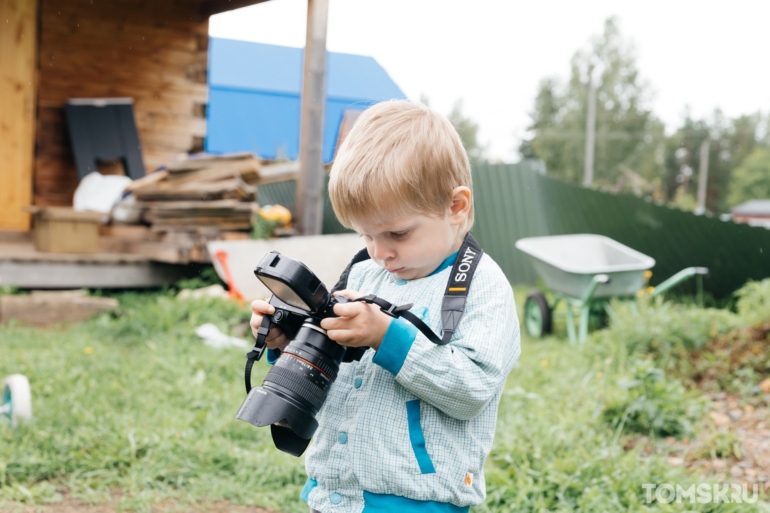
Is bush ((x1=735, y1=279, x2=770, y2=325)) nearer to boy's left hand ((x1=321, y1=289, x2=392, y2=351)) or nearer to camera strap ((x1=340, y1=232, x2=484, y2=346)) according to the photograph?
camera strap ((x1=340, y1=232, x2=484, y2=346))

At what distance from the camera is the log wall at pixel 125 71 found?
682 cm

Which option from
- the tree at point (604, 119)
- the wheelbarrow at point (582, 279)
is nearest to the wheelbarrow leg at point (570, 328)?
the wheelbarrow at point (582, 279)

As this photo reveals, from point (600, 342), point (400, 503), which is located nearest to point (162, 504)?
point (400, 503)

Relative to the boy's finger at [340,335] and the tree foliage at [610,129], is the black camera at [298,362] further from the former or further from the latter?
the tree foliage at [610,129]

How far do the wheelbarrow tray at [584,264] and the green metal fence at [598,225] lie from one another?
4.28 feet

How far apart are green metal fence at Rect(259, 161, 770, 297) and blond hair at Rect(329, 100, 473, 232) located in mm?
6400

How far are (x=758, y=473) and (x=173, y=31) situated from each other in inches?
259

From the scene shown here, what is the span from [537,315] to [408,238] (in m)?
4.95

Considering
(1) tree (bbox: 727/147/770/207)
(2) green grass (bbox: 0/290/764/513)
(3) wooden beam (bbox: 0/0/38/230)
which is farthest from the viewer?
(1) tree (bbox: 727/147/770/207)

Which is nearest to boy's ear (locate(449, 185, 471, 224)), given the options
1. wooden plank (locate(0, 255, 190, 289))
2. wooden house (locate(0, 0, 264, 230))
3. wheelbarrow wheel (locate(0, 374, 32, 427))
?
wheelbarrow wheel (locate(0, 374, 32, 427))

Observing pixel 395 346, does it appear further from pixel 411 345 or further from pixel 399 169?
pixel 399 169

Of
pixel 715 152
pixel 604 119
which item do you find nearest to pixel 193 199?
pixel 604 119

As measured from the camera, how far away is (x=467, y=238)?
1.46m

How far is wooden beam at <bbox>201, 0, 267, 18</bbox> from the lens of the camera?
6.01 m
